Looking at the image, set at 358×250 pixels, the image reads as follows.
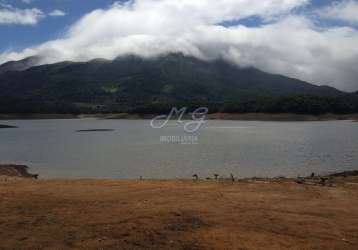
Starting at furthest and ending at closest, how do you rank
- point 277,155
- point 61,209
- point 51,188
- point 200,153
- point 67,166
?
1. point 200,153
2. point 277,155
3. point 67,166
4. point 51,188
5. point 61,209

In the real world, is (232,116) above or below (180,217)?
above

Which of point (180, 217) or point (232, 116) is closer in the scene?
point (180, 217)

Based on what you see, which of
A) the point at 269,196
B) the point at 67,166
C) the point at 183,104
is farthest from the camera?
the point at 183,104

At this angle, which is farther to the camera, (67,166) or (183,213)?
(67,166)

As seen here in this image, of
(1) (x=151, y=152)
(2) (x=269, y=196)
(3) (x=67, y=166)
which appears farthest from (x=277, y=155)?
(2) (x=269, y=196)

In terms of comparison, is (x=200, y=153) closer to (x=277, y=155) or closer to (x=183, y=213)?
(x=277, y=155)

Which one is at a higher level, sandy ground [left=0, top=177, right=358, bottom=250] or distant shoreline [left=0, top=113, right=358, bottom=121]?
distant shoreline [left=0, top=113, right=358, bottom=121]

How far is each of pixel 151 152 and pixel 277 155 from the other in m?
12.0

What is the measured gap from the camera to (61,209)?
1455 cm

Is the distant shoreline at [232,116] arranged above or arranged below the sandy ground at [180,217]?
above

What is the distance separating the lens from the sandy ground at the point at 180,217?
1094 cm

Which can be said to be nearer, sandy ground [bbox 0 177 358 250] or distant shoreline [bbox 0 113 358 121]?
sandy ground [bbox 0 177 358 250]

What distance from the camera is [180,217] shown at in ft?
43.4

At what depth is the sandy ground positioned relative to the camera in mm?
10938
